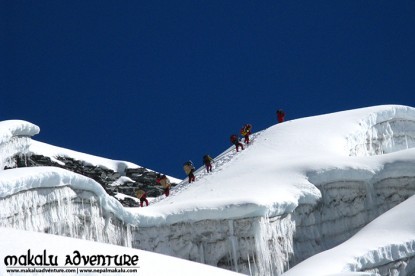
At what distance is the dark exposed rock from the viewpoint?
5328 cm

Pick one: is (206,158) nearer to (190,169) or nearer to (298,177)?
(190,169)

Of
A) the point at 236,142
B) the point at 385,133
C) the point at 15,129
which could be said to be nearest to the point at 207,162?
the point at 236,142

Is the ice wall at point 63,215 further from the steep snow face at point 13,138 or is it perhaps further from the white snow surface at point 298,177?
the steep snow face at point 13,138

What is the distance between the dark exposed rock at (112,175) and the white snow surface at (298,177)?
13.9 m

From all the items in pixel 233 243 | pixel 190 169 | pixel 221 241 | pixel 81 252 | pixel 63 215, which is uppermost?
pixel 190 169

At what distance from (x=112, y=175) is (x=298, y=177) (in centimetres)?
2666

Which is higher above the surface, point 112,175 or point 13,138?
point 112,175

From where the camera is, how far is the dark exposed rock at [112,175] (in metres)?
53.3

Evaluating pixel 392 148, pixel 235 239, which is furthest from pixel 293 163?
pixel 392 148

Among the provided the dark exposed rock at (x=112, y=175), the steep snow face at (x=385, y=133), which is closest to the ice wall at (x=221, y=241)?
the steep snow face at (x=385, y=133)

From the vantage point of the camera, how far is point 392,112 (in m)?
42.0

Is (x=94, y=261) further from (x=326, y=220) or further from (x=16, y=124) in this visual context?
(x=16, y=124)

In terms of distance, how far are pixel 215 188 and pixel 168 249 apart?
4.32 metres

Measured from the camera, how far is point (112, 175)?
5703 centimetres
